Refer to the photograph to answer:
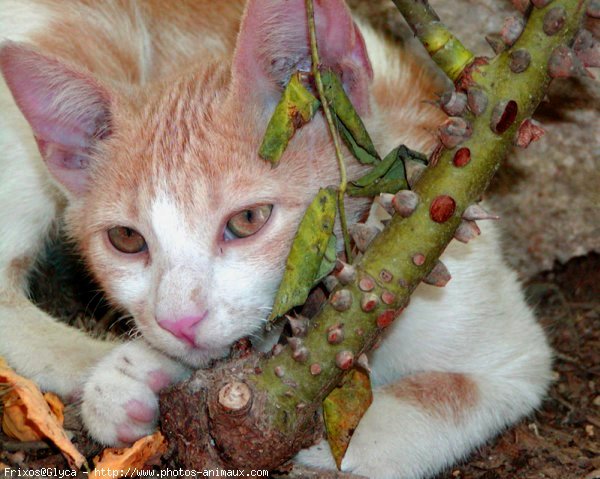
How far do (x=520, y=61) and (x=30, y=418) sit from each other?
1482 mm

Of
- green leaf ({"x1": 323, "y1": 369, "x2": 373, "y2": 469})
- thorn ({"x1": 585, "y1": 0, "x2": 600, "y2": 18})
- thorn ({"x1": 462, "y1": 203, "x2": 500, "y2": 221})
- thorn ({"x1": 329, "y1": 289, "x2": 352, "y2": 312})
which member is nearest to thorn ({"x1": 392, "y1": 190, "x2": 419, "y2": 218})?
thorn ({"x1": 462, "y1": 203, "x2": 500, "y2": 221})

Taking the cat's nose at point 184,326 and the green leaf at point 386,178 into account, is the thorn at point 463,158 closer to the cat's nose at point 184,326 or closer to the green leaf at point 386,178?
the green leaf at point 386,178

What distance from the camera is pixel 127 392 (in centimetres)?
225

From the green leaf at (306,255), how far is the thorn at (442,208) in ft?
0.72

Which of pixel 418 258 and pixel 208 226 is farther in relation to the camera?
pixel 208 226

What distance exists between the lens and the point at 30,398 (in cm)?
226

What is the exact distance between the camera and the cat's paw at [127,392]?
7.26ft

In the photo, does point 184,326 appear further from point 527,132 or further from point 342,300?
point 527,132

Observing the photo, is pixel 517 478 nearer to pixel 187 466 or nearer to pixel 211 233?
pixel 187 466

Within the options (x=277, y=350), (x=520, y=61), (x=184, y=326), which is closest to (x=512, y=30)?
(x=520, y=61)

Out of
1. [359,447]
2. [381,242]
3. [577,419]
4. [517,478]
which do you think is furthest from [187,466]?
[577,419]

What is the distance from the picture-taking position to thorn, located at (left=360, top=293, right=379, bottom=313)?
1.87m

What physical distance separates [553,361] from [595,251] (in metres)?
0.55

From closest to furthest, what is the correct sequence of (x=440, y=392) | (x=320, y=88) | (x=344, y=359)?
(x=344, y=359), (x=320, y=88), (x=440, y=392)
